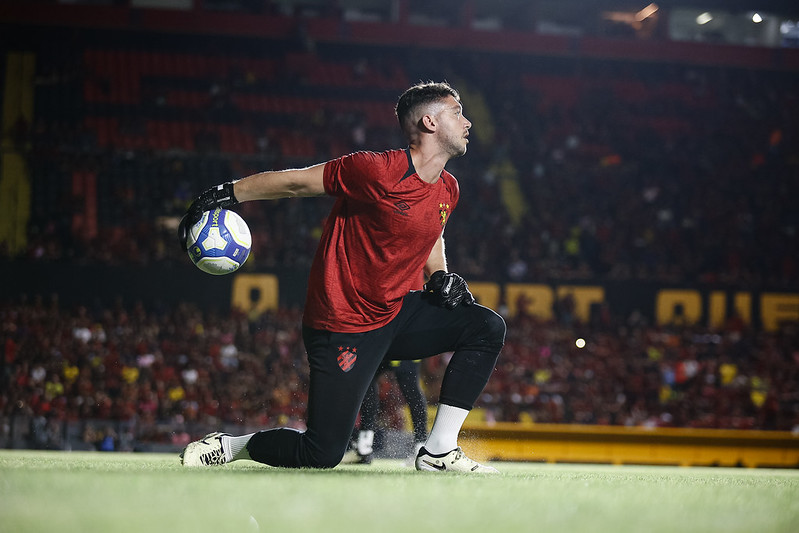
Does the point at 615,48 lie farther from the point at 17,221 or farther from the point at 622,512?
the point at 622,512

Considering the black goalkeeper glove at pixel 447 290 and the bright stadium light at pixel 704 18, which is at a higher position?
the bright stadium light at pixel 704 18

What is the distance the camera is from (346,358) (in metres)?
4.70

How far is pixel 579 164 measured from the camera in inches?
1025

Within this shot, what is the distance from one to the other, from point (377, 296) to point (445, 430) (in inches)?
32.0

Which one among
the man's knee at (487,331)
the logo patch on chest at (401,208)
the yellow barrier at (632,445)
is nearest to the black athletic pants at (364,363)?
the man's knee at (487,331)

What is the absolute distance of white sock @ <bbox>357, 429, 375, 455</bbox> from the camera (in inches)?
286

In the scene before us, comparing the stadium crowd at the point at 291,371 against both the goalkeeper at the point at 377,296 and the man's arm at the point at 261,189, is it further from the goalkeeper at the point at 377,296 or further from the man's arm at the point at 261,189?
the man's arm at the point at 261,189

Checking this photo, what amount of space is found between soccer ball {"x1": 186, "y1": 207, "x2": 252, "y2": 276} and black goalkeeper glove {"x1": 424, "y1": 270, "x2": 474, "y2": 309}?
3.42ft

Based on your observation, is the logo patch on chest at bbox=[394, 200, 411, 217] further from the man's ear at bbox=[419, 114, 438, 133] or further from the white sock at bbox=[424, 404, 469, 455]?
the white sock at bbox=[424, 404, 469, 455]

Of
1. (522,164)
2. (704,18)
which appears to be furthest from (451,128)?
(704,18)

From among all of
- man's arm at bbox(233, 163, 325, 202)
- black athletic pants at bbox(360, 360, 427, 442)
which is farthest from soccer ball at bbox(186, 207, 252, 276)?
black athletic pants at bbox(360, 360, 427, 442)

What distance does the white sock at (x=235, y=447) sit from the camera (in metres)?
4.86

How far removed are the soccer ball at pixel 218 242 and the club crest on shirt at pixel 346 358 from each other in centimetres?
71

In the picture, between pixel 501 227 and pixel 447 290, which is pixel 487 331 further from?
pixel 501 227
